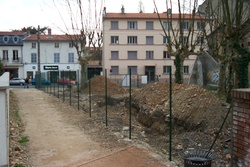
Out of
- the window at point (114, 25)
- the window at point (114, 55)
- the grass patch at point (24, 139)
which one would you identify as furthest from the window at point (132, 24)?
the grass patch at point (24, 139)

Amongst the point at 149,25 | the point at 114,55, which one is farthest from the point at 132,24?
the point at 114,55

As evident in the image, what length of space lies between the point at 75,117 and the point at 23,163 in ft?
19.5

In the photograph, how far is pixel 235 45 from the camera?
8.68 meters

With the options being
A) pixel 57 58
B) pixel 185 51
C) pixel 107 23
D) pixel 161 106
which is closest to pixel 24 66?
pixel 57 58

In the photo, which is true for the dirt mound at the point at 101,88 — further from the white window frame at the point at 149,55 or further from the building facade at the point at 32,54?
the building facade at the point at 32,54

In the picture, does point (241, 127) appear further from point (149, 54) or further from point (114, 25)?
point (114, 25)

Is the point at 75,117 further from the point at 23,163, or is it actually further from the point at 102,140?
the point at 23,163

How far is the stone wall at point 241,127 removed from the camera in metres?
5.15

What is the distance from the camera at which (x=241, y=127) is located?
5.37 meters

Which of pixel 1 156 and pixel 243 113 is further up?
pixel 243 113

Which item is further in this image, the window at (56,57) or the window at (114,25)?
the window at (56,57)

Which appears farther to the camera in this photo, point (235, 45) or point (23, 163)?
point (235, 45)

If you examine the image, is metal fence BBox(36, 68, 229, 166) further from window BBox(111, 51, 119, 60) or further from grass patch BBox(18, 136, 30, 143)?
window BBox(111, 51, 119, 60)

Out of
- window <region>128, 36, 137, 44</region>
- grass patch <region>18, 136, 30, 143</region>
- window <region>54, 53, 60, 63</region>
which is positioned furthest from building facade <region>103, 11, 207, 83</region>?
grass patch <region>18, 136, 30, 143</region>
